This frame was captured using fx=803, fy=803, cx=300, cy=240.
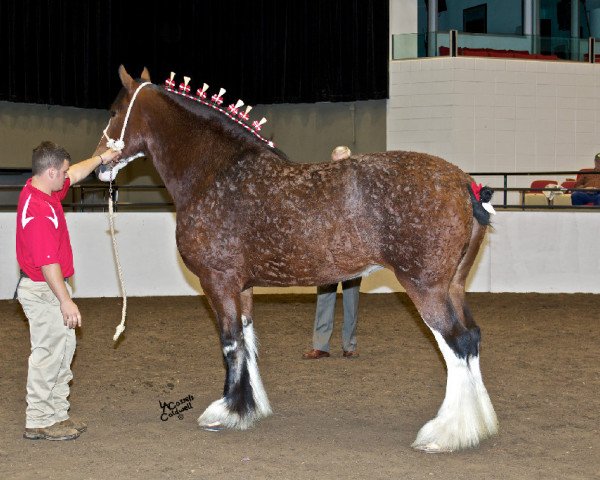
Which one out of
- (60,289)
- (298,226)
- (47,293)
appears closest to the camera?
(60,289)

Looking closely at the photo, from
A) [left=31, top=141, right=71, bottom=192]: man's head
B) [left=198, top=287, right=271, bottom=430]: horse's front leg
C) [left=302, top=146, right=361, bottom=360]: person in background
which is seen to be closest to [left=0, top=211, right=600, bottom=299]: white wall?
[left=302, top=146, right=361, bottom=360]: person in background

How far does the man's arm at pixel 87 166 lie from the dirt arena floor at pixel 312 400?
4.90 ft

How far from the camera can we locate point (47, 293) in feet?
14.3

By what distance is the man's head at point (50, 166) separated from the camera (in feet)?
14.1

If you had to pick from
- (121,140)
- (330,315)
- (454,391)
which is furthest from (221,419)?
(330,315)

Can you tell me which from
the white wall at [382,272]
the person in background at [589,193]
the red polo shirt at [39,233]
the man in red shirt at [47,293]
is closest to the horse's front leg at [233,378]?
the man in red shirt at [47,293]

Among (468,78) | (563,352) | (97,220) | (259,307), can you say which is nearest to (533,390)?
(563,352)

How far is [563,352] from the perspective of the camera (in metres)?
7.11

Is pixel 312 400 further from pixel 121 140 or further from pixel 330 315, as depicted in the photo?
pixel 121 140

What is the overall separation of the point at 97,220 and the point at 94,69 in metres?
7.65

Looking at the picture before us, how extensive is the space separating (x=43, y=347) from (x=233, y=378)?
3.65 feet

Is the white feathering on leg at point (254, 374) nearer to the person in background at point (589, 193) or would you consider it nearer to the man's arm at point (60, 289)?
the man's arm at point (60, 289)

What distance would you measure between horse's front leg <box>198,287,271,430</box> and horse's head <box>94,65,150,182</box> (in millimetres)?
1042

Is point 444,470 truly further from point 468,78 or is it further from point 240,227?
point 468,78
